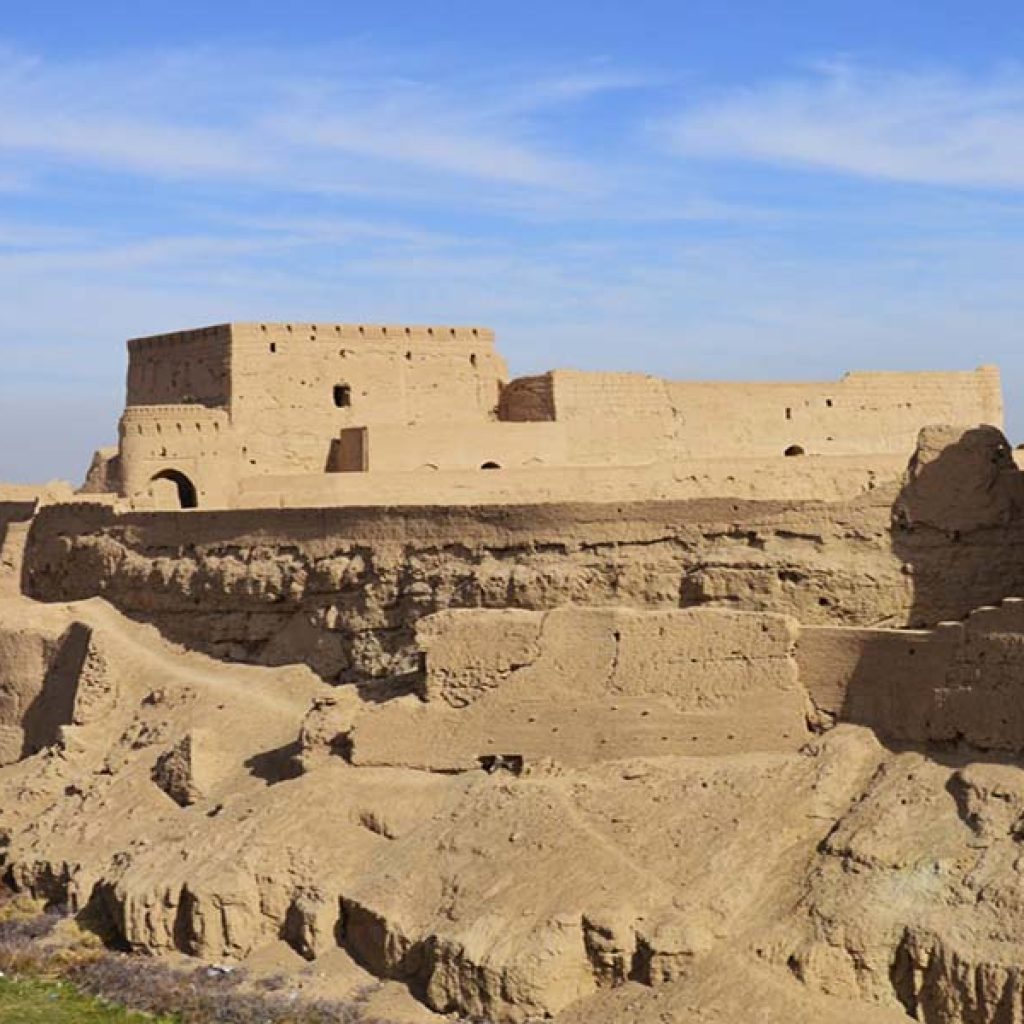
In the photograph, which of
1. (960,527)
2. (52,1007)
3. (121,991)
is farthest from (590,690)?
(52,1007)

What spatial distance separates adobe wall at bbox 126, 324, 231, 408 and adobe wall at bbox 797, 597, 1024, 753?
13.2 meters

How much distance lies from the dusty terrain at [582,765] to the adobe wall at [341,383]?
551 cm

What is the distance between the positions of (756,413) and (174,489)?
355 inches

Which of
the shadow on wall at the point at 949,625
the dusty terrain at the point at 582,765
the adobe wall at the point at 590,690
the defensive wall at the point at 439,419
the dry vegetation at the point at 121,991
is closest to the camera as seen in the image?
the dusty terrain at the point at 582,765

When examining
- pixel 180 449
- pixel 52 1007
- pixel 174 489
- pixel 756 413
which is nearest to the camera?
pixel 52 1007

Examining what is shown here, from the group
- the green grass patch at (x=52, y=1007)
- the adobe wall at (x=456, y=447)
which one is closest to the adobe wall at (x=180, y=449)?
the adobe wall at (x=456, y=447)

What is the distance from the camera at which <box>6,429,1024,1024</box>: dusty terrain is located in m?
13.7

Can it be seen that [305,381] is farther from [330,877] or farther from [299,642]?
[330,877]

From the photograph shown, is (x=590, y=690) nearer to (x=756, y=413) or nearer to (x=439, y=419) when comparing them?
(x=439, y=419)

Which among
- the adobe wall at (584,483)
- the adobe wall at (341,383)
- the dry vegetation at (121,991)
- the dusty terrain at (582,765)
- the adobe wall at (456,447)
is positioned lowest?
the dry vegetation at (121,991)

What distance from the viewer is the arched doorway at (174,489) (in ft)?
82.9

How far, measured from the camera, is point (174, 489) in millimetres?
25500

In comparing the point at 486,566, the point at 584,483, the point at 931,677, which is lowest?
the point at 931,677

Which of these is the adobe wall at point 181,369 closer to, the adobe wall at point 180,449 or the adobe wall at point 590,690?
the adobe wall at point 180,449
